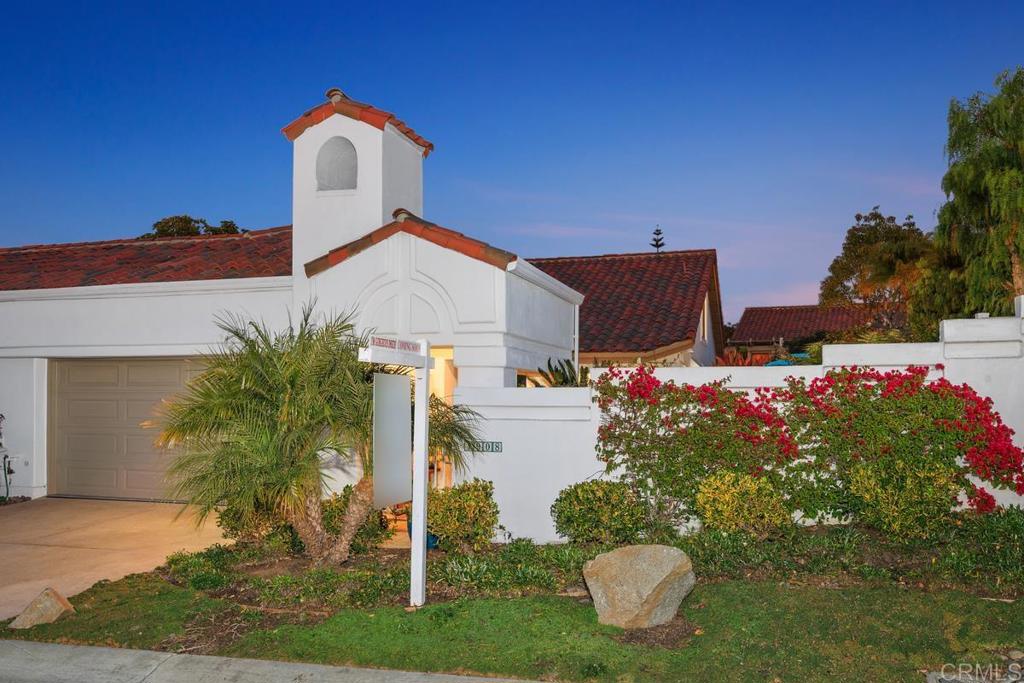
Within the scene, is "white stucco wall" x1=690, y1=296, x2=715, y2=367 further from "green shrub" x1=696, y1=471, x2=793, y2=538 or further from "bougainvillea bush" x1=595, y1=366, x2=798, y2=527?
"green shrub" x1=696, y1=471, x2=793, y2=538

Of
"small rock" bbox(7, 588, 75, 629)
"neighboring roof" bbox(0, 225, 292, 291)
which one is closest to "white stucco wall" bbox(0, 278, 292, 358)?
"neighboring roof" bbox(0, 225, 292, 291)

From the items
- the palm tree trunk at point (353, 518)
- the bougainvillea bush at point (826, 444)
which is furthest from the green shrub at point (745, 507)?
the palm tree trunk at point (353, 518)

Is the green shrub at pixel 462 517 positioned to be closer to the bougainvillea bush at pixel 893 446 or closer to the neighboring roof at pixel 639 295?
the bougainvillea bush at pixel 893 446

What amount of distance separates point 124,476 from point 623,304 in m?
10.8

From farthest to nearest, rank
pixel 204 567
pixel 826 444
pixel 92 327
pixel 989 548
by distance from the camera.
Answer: pixel 92 327 < pixel 826 444 < pixel 204 567 < pixel 989 548

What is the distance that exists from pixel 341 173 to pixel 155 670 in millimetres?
8576

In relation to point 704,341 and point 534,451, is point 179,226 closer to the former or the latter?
point 704,341

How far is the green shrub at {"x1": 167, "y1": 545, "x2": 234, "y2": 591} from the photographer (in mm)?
8445

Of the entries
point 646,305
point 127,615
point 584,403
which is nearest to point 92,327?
point 127,615

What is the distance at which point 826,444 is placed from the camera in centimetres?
946

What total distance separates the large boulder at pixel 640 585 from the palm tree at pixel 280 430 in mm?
2889

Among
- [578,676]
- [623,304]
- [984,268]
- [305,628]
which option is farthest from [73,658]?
[984,268]

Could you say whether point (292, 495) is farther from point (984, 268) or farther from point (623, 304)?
point (984, 268)

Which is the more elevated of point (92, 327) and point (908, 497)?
point (92, 327)
